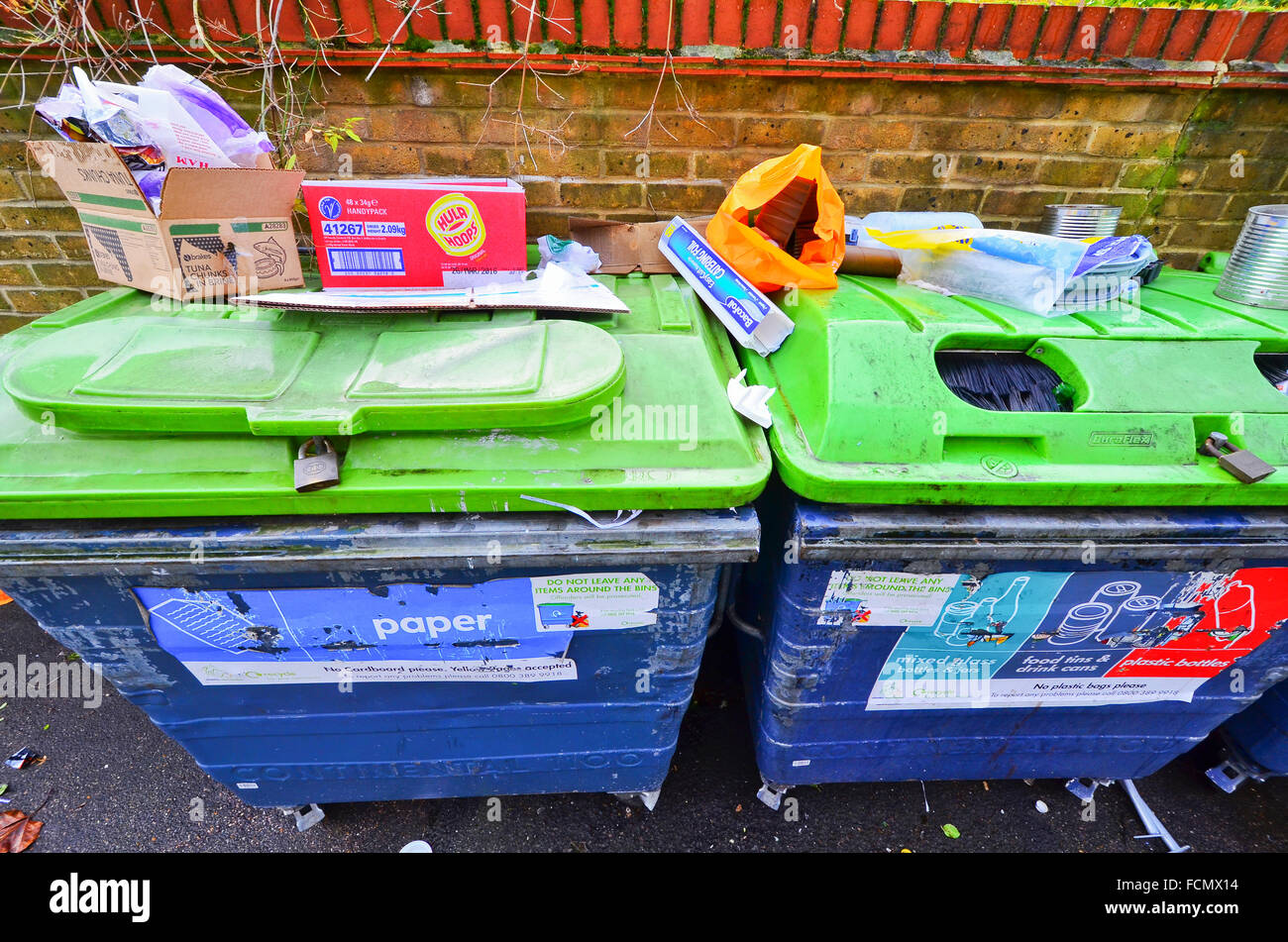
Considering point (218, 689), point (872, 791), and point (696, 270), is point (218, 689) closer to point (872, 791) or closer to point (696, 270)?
point (696, 270)

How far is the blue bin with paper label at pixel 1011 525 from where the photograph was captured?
112cm

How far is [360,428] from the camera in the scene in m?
1.04

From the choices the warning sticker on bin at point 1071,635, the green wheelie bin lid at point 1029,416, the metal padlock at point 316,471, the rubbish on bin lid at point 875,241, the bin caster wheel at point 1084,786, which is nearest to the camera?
the metal padlock at point 316,471

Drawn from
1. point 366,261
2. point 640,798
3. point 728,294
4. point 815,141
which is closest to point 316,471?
point 366,261

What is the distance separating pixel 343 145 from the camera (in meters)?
1.96

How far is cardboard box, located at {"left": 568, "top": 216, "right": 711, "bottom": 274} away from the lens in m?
1.80

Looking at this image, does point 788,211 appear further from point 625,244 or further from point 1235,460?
point 1235,460

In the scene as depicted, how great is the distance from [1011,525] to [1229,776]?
169cm

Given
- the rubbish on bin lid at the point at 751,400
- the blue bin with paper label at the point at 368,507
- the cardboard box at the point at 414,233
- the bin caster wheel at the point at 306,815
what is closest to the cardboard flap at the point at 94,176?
the blue bin with paper label at the point at 368,507

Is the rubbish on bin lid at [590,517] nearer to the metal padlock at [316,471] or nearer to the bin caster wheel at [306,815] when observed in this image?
the metal padlock at [316,471]

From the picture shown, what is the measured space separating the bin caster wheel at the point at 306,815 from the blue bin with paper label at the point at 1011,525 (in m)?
1.39

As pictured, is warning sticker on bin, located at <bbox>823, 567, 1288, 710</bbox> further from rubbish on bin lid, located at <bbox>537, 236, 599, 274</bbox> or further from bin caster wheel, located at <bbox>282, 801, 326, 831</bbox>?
bin caster wheel, located at <bbox>282, 801, 326, 831</bbox>
